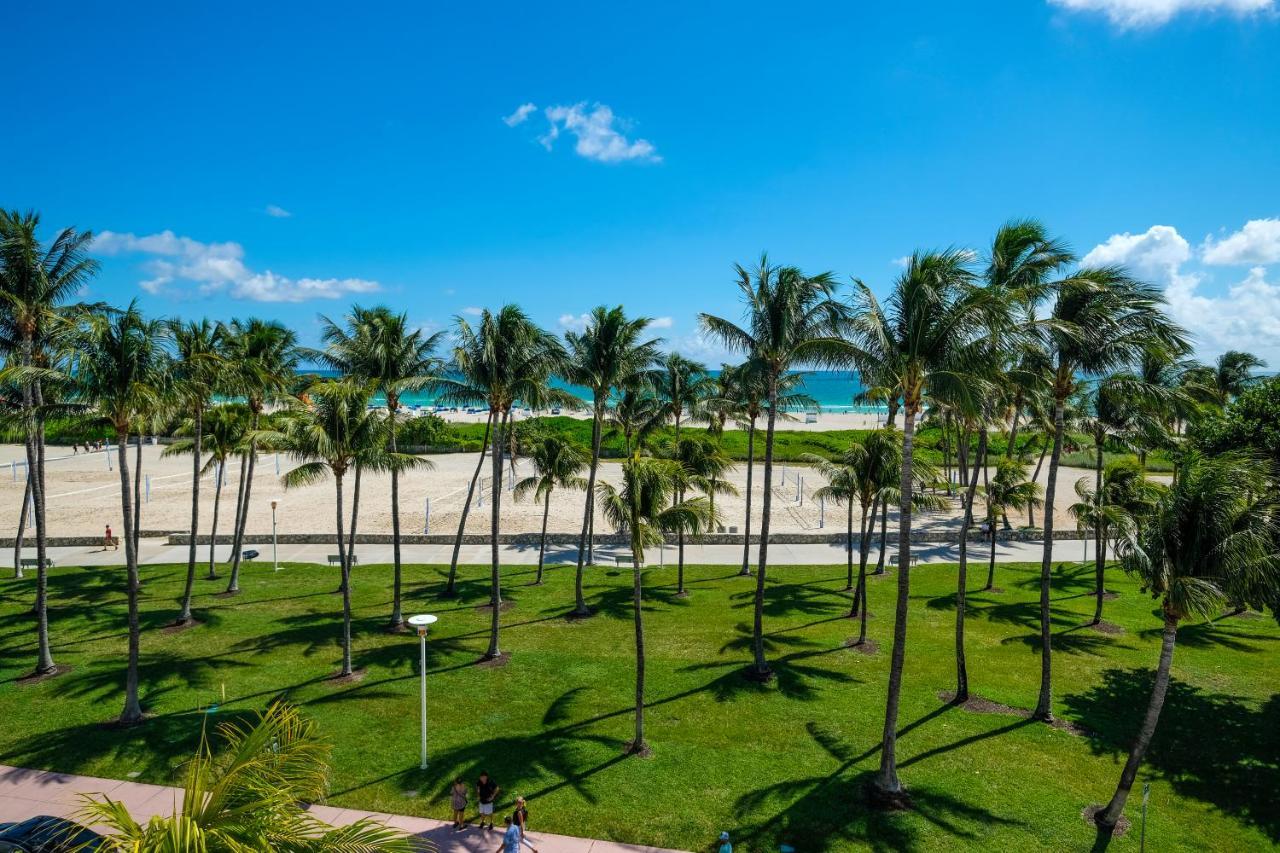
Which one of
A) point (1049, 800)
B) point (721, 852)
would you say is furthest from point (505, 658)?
point (1049, 800)

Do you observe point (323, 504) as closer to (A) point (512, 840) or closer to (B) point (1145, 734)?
(A) point (512, 840)

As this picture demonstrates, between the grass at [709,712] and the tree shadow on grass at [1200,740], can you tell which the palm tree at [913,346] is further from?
the tree shadow on grass at [1200,740]

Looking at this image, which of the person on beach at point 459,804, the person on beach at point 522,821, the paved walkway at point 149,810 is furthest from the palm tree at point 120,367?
the person on beach at point 522,821

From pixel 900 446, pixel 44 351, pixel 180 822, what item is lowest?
pixel 180 822

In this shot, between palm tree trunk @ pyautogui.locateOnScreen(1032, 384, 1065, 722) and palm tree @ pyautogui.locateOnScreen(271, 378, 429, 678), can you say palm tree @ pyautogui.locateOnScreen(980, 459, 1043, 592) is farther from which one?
palm tree @ pyautogui.locateOnScreen(271, 378, 429, 678)

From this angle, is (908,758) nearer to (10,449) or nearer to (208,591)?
(208,591)

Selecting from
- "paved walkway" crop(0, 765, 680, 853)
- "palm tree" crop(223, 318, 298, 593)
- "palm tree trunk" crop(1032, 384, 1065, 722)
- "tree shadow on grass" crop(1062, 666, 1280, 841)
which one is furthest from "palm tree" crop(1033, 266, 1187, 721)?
"palm tree" crop(223, 318, 298, 593)
